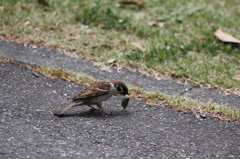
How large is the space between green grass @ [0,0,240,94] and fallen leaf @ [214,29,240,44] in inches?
4.3

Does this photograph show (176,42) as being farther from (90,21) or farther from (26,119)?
(26,119)

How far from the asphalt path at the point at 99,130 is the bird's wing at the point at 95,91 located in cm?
25

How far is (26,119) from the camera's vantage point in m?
4.01

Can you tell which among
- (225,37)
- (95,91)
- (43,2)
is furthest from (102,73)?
(43,2)

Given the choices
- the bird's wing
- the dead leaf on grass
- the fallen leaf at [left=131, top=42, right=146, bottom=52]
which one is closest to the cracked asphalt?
the bird's wing

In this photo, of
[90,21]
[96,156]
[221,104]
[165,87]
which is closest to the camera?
[96,156]

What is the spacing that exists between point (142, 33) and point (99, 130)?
12.0 feet

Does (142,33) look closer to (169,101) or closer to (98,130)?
(169,101)

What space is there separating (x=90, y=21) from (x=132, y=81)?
Answer: 103 inches

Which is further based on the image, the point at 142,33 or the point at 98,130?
the point at 142,33

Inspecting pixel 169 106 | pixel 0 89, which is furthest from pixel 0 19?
pixel 169 106

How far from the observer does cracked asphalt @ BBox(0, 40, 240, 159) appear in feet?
11.6

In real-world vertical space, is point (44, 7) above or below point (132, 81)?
above

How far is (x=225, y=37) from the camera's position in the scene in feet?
23.2
